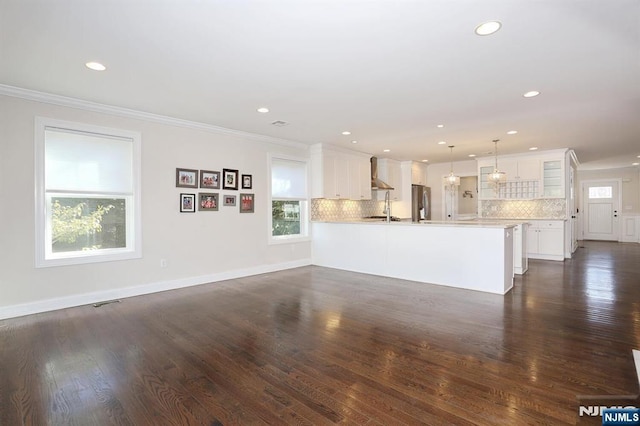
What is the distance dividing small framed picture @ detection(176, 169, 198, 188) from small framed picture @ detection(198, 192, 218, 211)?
0.21 m

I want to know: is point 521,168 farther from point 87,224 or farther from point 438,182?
→ point 87,224

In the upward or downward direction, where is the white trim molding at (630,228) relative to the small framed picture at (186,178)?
downward

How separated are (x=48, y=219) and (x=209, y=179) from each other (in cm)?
216

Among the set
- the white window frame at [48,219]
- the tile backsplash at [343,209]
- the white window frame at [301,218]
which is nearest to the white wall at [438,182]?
the tile backsplash at [343,209]

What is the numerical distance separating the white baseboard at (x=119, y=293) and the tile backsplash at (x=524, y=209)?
A: 19.8 feet

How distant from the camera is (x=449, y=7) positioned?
220cm

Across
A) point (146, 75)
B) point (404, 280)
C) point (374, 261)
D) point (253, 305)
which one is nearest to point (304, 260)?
point (374, 261)

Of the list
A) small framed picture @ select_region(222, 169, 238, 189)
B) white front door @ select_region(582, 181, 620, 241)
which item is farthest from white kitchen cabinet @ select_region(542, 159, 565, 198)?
small framed picture @ select_region(222, 169, 238, 189)

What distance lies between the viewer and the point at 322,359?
8.52 feet

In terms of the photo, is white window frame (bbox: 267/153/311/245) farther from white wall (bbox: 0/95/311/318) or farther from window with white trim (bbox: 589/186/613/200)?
window with white trim (bbox: 589/186/613/200)

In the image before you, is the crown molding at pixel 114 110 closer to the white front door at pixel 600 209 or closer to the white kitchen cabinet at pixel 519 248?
the white kitchen cabinet at pixel 519 248

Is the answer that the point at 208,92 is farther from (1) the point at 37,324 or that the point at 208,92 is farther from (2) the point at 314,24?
(1) the point at 37,324

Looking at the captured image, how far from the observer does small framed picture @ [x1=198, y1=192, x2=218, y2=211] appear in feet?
17.3

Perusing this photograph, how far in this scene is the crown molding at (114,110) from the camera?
369 centimetres
